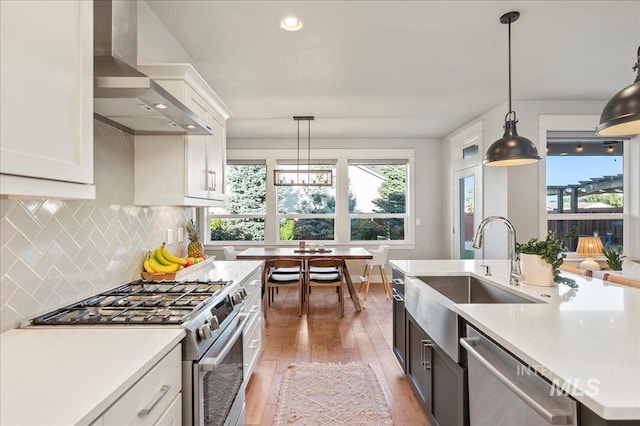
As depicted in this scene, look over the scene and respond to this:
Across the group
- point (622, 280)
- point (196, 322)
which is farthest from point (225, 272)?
point (622, 280)

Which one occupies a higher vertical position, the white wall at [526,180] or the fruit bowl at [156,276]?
the white wall at [526,180]

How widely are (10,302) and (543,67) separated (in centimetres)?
410

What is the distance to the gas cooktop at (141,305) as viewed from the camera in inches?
47.4

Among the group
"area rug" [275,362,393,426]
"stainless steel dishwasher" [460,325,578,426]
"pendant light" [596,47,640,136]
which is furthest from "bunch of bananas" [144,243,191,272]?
"pendant light" [596,47,640,136]

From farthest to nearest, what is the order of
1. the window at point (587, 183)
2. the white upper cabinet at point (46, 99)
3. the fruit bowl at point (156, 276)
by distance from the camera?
1. the window at point (587, 183)
2. the fruit bowl at point (156, 276)
3. the white upper cabinet at point (46, 99)

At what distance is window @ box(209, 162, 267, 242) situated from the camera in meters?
5.81

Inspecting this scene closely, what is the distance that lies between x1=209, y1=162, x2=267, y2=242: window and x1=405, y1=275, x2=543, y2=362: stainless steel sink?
403 centimetres

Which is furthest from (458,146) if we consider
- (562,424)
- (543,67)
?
(562,424)

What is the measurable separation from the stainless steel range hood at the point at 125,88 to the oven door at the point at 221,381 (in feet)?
3.60

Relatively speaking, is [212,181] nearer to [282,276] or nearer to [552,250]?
[282,276]

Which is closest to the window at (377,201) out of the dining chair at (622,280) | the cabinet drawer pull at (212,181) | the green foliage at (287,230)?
the green foliage at (287,230)

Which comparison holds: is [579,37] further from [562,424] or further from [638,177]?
[562,424]

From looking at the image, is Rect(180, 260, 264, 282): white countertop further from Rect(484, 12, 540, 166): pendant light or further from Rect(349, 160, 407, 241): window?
Rect(349, 160, 407, 241): window

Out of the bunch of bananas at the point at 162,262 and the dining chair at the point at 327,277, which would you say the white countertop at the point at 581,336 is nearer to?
the bunch of bananas at the point at 162,262
